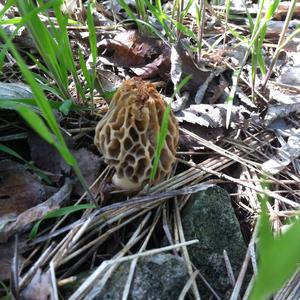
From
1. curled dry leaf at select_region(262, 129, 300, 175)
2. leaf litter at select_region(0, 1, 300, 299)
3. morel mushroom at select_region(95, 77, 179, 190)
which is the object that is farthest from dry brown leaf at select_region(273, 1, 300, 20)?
morel mushroom at select_region(95, 77, 179, 190)

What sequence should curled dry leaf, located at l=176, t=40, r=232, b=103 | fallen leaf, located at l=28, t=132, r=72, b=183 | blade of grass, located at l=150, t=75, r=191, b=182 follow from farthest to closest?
curled dry leaf, located at l=176, t=40, r=232, b=103
fallen leaf, located at l=28, t=132, r=72, b=183
blade of grass, located at l=150, t=75, r=191, b=182

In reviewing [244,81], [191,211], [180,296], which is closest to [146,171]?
[191,211]

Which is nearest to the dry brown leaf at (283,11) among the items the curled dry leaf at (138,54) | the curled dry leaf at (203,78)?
the curled dry leaf at (203,78)

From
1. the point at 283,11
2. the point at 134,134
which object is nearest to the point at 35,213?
the point at 134,134

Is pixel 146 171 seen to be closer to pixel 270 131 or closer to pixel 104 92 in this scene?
pixel 104 92

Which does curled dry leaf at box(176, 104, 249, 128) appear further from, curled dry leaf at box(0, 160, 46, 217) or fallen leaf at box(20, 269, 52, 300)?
fallen leaf at box(20, 269, 52, 300)

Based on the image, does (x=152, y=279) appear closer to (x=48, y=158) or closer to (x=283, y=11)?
(x=48, y=158)

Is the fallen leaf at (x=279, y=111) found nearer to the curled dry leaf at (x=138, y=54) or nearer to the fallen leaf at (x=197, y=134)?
the fallen leaf at (x=197, y=134)
